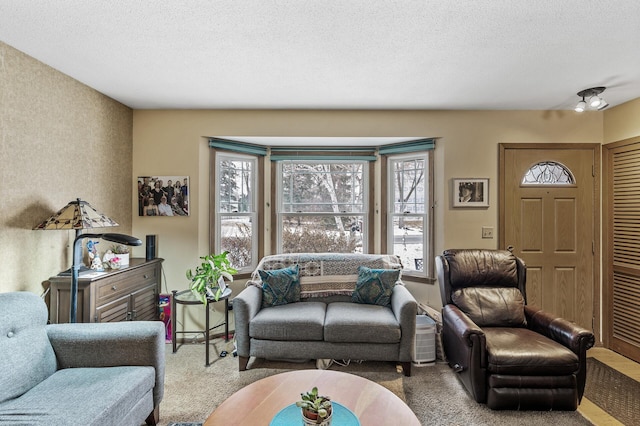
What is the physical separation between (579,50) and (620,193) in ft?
6.18

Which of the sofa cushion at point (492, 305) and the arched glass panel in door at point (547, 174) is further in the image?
the arched glass panel in door at point (547, 174)

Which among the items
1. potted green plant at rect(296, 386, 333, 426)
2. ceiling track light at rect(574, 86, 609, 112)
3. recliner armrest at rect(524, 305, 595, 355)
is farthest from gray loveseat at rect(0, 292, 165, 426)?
ceiling track light at rect(574, 86, 609, 112)

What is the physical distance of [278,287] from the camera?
3.08 m

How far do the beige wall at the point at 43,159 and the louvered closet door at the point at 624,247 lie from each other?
5083mm

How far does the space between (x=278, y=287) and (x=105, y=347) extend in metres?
1.44

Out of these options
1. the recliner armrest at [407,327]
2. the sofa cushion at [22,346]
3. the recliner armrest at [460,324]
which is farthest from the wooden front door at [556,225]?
the sofa cushion at [22,346]

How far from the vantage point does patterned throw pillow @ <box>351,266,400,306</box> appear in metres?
3.08

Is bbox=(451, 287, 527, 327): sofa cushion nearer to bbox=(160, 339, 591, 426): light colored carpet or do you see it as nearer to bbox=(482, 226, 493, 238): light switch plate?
bbox=(160, 339, 591, 426): light colored carpet

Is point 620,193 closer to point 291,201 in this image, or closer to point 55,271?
point 291,201

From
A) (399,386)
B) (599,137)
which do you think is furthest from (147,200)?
(599,137)

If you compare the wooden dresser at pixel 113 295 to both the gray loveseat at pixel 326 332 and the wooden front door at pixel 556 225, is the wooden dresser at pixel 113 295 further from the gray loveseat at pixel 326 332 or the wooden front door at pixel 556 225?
the wooden front door at pixel 556 225

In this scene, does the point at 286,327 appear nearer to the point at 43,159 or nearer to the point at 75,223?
the point at 75,223

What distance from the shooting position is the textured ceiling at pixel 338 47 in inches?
68.4

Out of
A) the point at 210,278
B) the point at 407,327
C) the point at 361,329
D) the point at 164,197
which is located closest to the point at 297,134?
the point at 164,197
